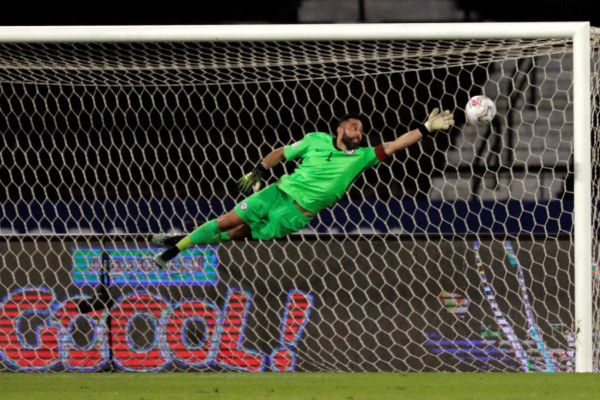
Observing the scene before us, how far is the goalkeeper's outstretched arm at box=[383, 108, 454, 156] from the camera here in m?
4.34

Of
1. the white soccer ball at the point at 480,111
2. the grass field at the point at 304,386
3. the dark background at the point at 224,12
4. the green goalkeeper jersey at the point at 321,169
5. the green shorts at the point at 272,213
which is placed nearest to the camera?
the grass field at the point at 304,386

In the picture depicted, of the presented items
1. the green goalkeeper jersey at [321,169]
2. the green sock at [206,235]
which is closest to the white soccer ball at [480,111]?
the green goalkeeper jersey at [321,169]

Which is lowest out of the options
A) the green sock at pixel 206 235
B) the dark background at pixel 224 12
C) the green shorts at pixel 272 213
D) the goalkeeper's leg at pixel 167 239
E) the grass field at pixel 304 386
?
the grass field at pixel 304 386

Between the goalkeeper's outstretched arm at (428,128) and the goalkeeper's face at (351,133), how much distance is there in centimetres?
19

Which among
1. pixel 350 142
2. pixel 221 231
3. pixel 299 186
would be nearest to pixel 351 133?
pixel 350 142

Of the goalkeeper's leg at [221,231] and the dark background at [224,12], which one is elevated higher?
the dark background at [224,12]

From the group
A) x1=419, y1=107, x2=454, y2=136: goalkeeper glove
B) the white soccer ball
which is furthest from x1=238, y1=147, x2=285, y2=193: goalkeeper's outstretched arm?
the white soccer ball

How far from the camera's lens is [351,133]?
4625mm

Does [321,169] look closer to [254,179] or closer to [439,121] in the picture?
[254,179]

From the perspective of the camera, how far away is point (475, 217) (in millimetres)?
6172

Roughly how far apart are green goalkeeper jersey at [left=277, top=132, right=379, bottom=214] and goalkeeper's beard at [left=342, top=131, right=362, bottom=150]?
26 millimetres

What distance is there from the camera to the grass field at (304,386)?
136 inches

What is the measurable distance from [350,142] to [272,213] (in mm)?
491

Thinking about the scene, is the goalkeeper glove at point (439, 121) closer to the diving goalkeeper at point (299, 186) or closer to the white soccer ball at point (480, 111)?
the white soccer ball at point (480, 111)
